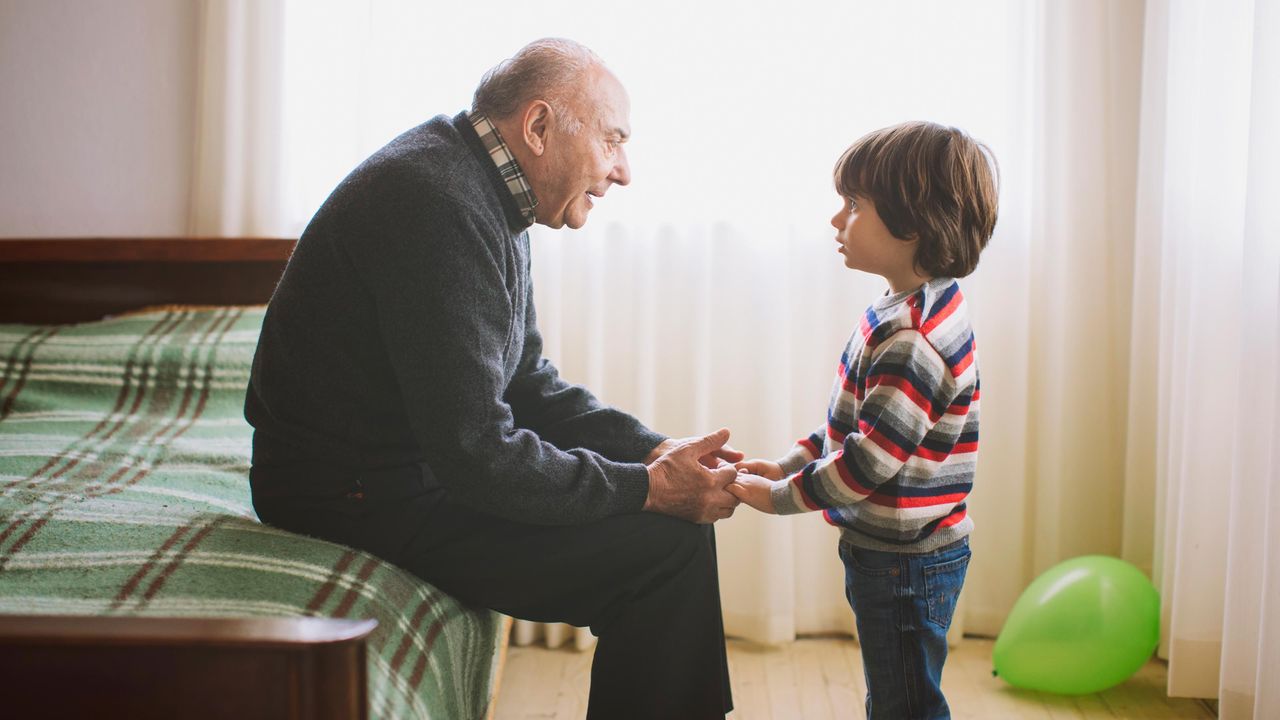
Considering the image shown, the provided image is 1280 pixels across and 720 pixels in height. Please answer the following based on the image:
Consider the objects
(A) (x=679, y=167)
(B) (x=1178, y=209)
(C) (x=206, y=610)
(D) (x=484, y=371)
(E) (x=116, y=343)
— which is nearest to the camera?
(C) (x=206, y=610)

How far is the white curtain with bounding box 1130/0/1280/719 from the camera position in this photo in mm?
1755

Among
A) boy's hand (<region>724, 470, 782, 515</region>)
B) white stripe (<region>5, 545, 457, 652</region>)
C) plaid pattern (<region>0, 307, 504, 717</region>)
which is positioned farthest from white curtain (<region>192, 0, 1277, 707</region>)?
white stripe (<region>5, 545, 457, 652</region>)

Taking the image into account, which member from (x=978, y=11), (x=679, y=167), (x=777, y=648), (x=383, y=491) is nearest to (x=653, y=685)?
(x=383, y=491)

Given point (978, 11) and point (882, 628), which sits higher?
point (978, 11)

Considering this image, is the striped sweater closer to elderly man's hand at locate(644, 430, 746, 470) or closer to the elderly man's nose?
elderly man's hand at locate(644, 430, 746, 470)

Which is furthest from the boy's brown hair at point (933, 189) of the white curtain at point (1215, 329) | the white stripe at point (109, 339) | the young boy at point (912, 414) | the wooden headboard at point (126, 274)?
the wooden headboard at point (126, 274)

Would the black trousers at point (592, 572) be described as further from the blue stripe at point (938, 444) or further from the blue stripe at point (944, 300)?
the blue stripe at point (944, 300)

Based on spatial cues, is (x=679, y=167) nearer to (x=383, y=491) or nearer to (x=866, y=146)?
(x=866, y=146)

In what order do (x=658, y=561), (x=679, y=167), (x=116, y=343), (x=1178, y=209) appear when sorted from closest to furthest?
(x=658, y=561), (x=1178, y=209), (x=116, y=343), (x=679, y=167)

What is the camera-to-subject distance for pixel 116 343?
90.4 inches

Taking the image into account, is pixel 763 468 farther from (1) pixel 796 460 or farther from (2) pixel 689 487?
(2) pixel 689 487

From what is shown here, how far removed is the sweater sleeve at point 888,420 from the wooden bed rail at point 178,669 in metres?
0.69

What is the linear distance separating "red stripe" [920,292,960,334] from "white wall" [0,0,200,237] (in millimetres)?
2028

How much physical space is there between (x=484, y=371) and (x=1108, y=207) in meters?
1.71
